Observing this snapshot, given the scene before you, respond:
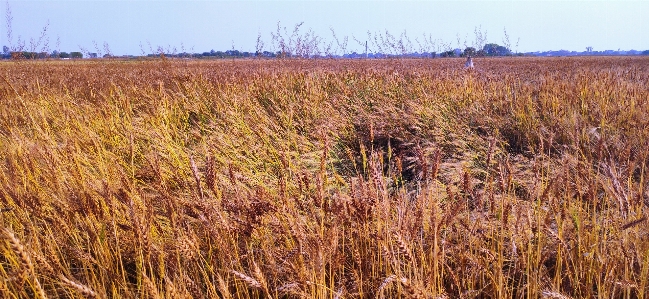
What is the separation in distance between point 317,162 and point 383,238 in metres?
2.37

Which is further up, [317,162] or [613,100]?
[613,100]

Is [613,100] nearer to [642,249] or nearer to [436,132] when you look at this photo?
[436,132]

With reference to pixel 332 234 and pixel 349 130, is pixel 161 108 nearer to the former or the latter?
pixel 349 130

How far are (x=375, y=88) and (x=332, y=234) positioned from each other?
4767mm

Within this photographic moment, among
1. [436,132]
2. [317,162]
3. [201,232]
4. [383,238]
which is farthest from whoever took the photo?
[436,132]

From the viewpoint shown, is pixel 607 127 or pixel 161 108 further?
pixel 161 108

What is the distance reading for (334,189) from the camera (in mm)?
3266

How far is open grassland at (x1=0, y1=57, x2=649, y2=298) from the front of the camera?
1.67 m

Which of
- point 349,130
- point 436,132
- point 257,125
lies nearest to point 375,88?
point 349,130

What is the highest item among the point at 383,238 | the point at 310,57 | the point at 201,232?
the point at 310,57

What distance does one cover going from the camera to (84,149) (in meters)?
3.17

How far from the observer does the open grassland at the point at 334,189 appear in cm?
167

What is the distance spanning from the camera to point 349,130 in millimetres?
→ 4797

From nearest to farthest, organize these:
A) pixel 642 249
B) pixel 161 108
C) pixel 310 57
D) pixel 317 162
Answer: pixel 642 249 < pixel 317 162 < pixel 161 108 < pixel 310 57
